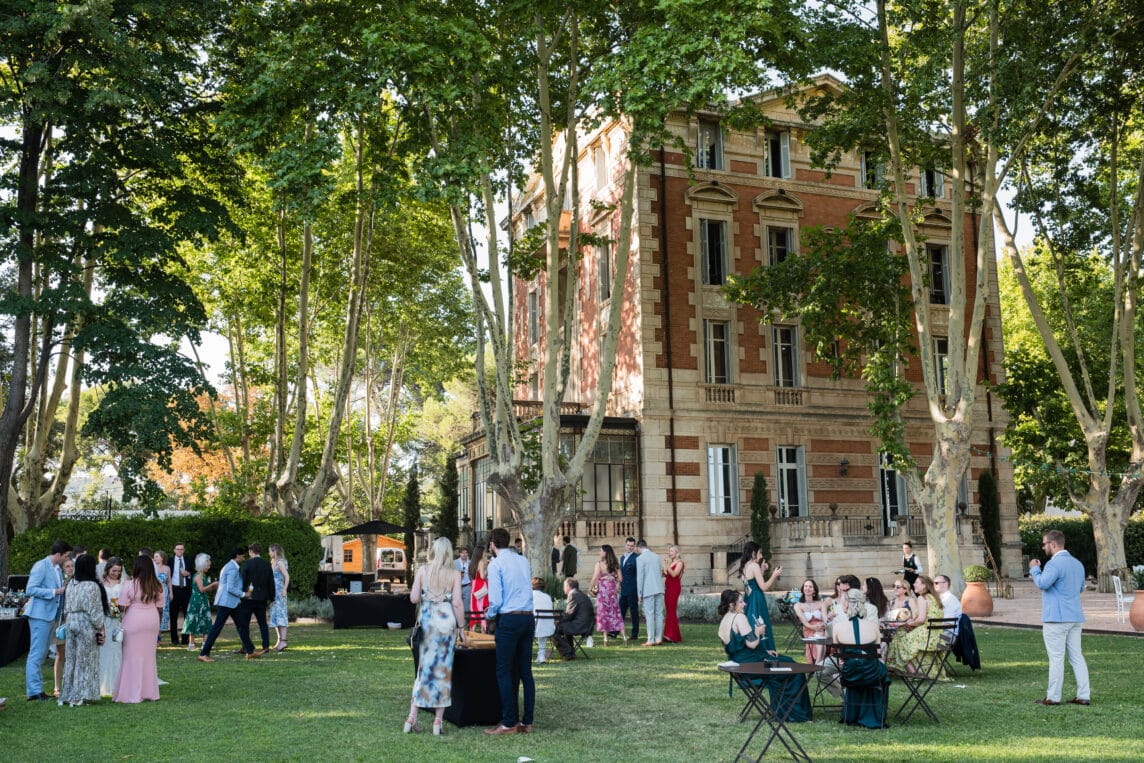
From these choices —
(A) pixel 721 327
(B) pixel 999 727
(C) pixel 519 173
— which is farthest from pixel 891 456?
(B) pixel 999 727

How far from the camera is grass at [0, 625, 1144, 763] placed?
8211mm

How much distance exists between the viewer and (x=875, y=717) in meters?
9.16

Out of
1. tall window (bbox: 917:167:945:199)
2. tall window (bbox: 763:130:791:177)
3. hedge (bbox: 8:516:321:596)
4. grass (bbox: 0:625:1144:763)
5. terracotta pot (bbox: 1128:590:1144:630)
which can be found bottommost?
grass (bbox: 0:625:1144:763)

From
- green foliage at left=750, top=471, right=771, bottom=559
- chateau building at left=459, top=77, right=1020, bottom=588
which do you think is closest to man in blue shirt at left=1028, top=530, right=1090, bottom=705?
chateau building at left=459, top=77, right=1020, bottom=588

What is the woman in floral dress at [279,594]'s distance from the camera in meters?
15.6

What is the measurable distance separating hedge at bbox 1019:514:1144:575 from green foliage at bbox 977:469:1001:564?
15.3 ft

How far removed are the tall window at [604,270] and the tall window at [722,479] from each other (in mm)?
5754

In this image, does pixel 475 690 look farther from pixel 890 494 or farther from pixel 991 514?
pixel 991 514

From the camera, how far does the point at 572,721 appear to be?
9.73m

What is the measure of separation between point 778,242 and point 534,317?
9533mm

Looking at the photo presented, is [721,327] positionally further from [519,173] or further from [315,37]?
[315,37]

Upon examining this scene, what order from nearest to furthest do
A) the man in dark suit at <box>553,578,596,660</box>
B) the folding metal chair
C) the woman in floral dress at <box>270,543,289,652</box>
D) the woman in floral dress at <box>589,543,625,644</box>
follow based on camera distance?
the folding metal chair
the man in dark suit at <box>553,578,596,660</box>
the woman in floral dress at <box>270,543,289,652</box>
the woman in floral dress at <box>589,543,625,644</box>

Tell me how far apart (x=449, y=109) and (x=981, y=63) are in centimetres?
1160

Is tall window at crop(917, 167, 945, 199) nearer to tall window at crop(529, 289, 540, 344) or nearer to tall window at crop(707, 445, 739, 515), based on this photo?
tall window at crop(707, 445, 739, 515)
